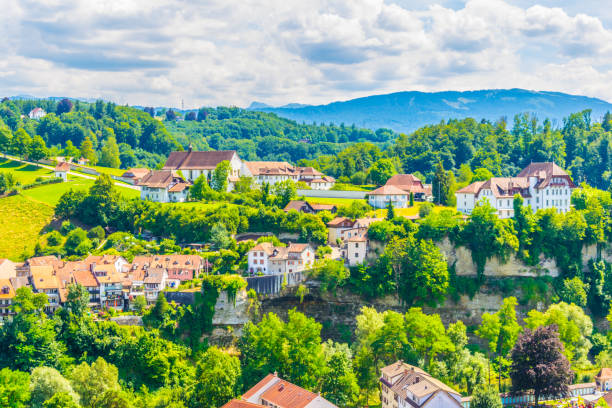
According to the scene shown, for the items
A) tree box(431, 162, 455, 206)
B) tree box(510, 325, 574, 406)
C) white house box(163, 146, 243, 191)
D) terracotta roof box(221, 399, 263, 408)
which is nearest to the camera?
terracotta roof box(221, 399, 263, 408)

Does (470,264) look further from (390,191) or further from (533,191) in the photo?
(390,191)

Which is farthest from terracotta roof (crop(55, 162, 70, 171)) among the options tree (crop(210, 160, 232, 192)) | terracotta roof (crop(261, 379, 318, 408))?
terracotta roof (crop(261, 379, 318, 408))

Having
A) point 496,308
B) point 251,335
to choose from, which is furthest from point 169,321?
point 496,308

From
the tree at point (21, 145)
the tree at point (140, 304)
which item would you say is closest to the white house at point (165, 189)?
the tree at point (140, 304)

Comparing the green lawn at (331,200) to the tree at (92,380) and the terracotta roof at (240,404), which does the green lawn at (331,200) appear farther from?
the terracotta roof at (240,404)

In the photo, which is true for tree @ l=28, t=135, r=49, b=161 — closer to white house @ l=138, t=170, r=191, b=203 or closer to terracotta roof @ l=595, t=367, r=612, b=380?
white house @ l=138, t=170, r=191, b=203

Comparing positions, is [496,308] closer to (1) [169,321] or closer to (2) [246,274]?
(2) [246,274]
